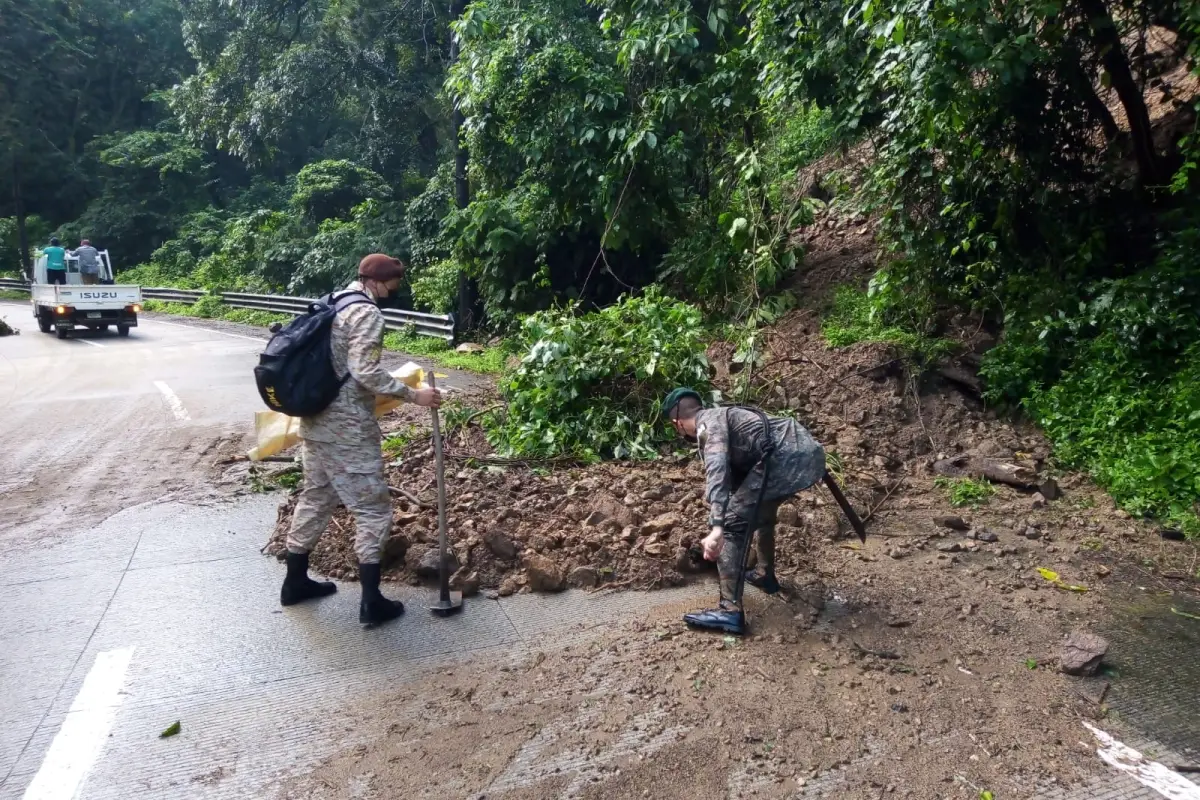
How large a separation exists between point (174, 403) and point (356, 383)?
766 centimetres

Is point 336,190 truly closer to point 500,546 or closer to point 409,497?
point 409,497

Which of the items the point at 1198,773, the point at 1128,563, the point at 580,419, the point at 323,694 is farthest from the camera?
the point at 580,419

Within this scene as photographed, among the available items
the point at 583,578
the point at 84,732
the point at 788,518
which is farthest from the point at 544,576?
the point at 84,732

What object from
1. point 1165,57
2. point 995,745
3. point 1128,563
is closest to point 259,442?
point 995,745

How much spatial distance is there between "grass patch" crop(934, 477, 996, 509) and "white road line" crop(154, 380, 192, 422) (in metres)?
8.07

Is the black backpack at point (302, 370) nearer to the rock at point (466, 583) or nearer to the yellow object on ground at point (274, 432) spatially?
the yellow object on ground at point (274, 432)

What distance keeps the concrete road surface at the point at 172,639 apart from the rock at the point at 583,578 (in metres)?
0.15

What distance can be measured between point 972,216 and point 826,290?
2.25m

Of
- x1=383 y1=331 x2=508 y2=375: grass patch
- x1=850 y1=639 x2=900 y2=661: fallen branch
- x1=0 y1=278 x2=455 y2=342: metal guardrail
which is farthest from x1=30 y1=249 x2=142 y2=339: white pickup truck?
x1=850 y1=639 x2=900 y2=661: fallen branch

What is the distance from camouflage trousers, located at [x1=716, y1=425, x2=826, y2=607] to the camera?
14.9ft

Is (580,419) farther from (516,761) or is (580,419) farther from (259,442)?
(516,761)

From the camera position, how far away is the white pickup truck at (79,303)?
772 inches

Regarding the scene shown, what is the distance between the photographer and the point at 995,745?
142 inches

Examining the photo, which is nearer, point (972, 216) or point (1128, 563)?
point (1128, 563)
